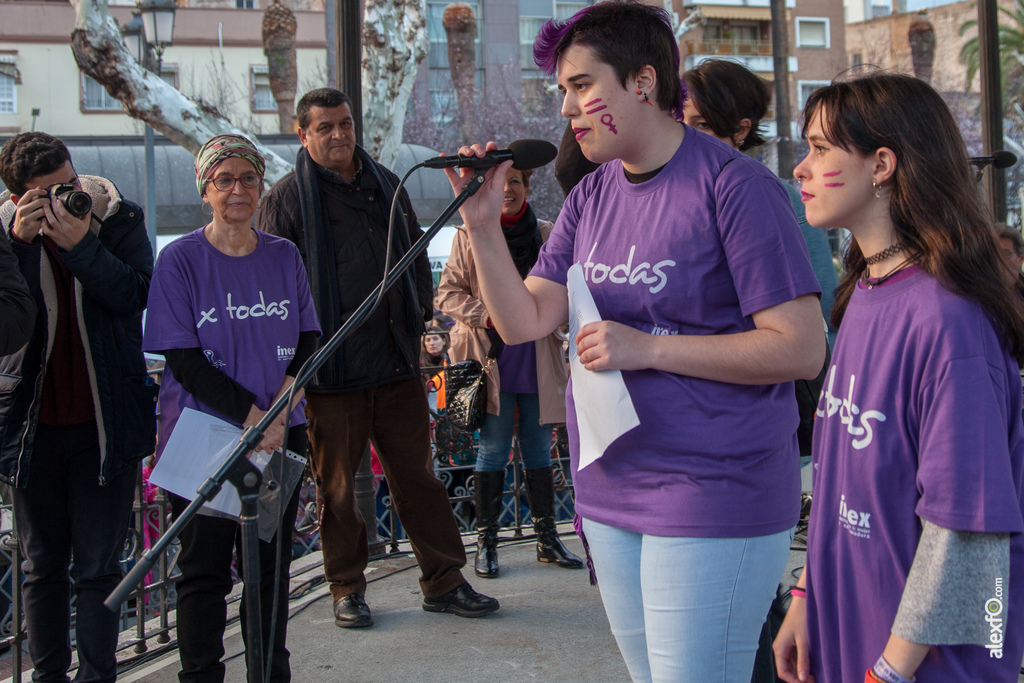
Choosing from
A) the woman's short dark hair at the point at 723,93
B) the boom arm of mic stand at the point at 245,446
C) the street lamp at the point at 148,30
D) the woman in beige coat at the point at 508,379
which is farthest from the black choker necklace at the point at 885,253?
the street lamp at the point at 148,30

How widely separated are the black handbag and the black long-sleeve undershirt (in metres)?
1.52

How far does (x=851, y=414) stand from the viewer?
1.61m

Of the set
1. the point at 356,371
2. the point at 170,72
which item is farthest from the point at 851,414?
the point at 170,72

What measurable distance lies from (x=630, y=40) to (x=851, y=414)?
0.83 metres

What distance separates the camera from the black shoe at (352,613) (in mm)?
3924

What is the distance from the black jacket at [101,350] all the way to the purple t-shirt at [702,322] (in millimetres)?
1893

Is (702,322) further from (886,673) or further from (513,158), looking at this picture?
(886,673)

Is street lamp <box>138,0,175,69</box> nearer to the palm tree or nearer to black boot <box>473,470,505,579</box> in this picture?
black boot <box>473,470,505,579</box>

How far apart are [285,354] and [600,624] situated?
174 centimetres

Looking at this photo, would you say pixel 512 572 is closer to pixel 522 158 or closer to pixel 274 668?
pixel 274 668

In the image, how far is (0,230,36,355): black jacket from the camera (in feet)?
8.94

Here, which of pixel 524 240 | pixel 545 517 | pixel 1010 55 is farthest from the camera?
pixel 1010 55

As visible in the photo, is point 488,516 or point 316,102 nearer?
point 316,102

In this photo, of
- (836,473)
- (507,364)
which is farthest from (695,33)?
(836,473)
